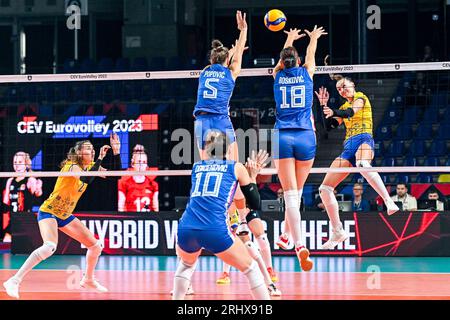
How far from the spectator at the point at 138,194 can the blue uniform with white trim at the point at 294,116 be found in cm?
773

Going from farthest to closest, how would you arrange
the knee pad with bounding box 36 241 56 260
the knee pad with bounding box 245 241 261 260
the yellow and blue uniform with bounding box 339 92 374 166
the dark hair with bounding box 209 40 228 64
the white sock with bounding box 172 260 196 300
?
1. the yellow and blue uniform with bounding box 339 92 374 166
2. the dark hair with bounding box 209 40 228 64
3. the knee pad with bounding box 36 241 56 260
4. the knee pad with bounding box 245 241 261 260
5. the white sock with bounding box 172 260 196 300

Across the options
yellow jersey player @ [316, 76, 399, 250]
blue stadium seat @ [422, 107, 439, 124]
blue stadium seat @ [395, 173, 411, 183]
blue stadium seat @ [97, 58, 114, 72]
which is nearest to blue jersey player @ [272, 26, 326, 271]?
yellow jersey player @ [316, 76, 399, 250]

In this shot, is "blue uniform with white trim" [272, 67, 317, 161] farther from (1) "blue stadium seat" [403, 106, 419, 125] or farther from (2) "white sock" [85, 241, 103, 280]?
(1) "blue stadium seat" [403, 106, 419, 125]

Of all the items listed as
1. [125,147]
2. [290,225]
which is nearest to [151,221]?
[125,147]

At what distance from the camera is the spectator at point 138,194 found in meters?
20.2

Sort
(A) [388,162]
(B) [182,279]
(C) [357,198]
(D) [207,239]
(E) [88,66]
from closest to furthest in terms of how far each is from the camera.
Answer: (D) [207,239], (B) [182,279], (C) [357,198], (A) [388,162], (E) [88,66]

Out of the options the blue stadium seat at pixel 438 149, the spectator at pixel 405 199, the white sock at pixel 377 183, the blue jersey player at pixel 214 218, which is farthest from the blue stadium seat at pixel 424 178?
the blue jersey player at pixel 214 218

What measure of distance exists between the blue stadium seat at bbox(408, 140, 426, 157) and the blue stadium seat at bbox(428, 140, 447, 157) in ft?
0.60

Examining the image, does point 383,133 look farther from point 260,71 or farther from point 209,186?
point 209,186

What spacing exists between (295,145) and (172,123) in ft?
29.5

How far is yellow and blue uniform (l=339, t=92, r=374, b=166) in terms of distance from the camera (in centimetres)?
1416

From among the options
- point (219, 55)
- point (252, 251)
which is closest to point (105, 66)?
point (219, 55)

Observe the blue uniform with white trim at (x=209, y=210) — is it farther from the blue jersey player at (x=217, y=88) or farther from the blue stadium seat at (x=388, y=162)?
the blue stadium seat at (x=388, y=162)

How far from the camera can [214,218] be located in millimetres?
9789
